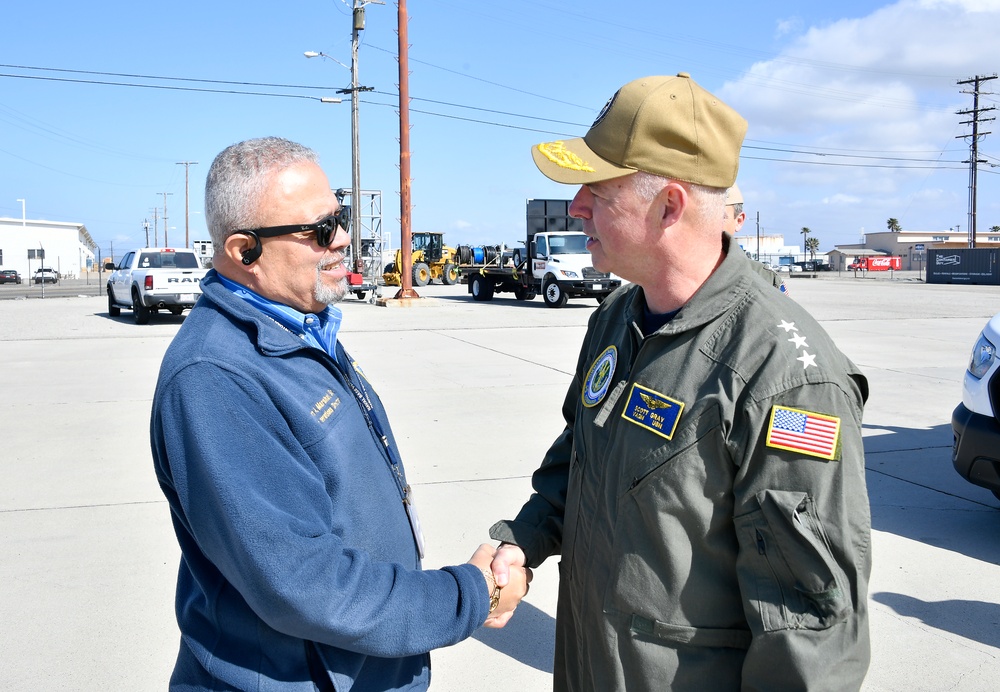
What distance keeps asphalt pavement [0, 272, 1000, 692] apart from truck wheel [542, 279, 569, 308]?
1083 centimetres

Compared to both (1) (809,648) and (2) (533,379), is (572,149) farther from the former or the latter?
(2) (533,379)

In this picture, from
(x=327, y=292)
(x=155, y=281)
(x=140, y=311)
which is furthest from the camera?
(x=140, y=311)

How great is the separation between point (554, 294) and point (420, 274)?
16.3m

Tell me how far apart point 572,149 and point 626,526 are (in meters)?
0.90

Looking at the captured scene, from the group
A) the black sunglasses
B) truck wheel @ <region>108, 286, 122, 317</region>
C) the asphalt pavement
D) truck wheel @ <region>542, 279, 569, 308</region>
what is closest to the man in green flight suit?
the black sunglasses

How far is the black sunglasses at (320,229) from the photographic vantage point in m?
1.87

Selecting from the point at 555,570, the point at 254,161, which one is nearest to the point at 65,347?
the point at 555,570

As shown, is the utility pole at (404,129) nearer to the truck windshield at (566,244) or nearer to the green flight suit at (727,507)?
the truck windshield at (566,244)

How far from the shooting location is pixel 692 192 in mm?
1858

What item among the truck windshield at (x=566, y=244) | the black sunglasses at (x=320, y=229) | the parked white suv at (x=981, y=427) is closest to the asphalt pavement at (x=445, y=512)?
the parked white suv at (x=981, y=427)

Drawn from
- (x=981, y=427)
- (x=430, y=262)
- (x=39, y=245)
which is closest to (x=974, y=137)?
(x=430, y=262)

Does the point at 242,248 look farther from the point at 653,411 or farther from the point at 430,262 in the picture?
the point at 430,262

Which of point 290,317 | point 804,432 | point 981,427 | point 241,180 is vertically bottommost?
point 981,427

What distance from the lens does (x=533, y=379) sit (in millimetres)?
10453
